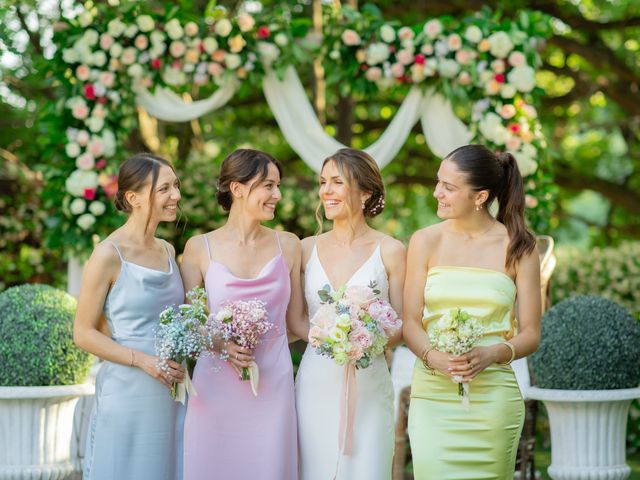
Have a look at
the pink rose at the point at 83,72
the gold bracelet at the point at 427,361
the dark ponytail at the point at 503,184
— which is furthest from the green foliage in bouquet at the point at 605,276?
the gold bracelet at the point at 427,361

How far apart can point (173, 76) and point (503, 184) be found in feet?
15.0

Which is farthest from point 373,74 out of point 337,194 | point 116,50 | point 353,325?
point 353,325

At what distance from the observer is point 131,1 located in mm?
8281

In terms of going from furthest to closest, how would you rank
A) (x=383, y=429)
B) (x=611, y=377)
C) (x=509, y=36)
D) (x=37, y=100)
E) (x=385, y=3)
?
1. (x=385, y=3)
2. (x=37, y=100)
3. (x=509, y=36)
4. (x=611, y=377)
5. (x=383, y=429)

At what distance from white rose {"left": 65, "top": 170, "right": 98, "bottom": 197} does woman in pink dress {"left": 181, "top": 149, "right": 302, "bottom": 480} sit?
12.0 feet

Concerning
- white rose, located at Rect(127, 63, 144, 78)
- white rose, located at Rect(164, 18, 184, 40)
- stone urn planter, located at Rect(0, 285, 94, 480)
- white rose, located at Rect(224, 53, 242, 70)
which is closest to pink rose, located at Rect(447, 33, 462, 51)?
white rose, located at Rect(224, 53, 242, 70)

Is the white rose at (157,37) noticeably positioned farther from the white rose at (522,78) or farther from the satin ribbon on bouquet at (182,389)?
the satin ribbon on bouquet at (182,389)

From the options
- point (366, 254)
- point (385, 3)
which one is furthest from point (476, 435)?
point (385, 3)

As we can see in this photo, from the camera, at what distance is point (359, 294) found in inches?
168

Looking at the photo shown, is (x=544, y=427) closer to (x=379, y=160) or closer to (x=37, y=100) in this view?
(x=379, y=160)

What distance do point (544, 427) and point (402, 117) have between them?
3302 millimetres

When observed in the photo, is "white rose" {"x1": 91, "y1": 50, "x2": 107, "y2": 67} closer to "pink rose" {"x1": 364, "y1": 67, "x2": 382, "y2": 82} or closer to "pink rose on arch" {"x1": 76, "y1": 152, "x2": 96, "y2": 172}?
"pink rose on arch" {"x1": 76, "y1": 152, "x2": 96, "y2": 172}

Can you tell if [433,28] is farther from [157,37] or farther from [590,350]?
[590,350]

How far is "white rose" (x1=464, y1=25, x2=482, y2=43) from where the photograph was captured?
806cm
